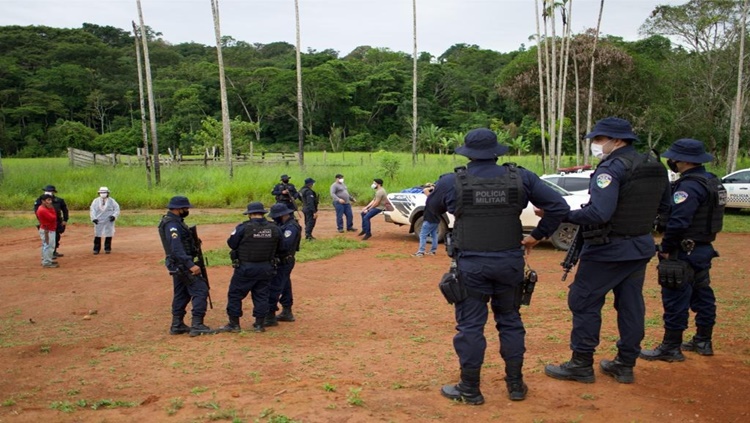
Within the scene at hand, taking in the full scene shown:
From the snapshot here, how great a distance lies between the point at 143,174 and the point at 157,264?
675 inches

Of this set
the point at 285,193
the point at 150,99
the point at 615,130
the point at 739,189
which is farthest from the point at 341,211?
the point at 150,99

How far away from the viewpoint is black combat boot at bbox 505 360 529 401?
4434mm

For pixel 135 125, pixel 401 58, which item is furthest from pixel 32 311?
pixel 401 58

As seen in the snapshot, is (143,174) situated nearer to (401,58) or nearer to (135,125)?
(135,125)

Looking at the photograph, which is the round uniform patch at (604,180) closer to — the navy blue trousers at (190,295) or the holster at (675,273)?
the holster at (675,273)

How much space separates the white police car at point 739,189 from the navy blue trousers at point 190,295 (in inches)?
649

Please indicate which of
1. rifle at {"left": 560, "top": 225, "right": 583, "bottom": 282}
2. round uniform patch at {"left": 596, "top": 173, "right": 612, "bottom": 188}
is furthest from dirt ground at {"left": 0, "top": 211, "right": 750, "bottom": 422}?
round uniform patch at {"left": 596, "top": 173, "right": 612, "bottom": 188}

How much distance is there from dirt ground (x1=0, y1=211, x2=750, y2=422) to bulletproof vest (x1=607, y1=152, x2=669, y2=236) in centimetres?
119

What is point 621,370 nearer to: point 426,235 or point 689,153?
point 689,153

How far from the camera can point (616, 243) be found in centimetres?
466

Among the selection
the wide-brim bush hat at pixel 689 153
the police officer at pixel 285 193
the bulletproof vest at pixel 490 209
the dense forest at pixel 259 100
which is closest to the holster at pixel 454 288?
the bulletproof vest at pixel 490 209

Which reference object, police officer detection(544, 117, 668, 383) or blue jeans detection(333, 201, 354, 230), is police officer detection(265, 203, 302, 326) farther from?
blue jeans detection(333, 201, 354, 230)

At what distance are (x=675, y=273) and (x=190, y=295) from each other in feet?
18.0

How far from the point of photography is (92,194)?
2423 centimetres
